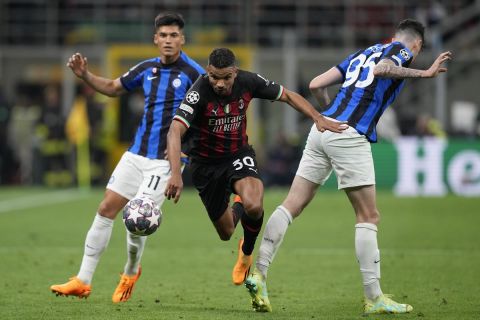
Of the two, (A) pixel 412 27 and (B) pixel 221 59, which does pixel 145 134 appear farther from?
(A) pixel 412 27

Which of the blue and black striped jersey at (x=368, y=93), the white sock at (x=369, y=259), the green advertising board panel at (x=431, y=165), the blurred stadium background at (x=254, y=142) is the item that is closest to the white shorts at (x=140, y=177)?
the blurred stadium background at (x=254, y=142)

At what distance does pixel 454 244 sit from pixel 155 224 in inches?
254

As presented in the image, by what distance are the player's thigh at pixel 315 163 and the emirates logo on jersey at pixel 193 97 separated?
3.22 ft

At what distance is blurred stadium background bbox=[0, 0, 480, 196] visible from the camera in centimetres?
2423

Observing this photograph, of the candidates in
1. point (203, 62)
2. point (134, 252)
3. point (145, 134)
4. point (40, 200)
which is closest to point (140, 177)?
point (145, 134)

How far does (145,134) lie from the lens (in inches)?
359

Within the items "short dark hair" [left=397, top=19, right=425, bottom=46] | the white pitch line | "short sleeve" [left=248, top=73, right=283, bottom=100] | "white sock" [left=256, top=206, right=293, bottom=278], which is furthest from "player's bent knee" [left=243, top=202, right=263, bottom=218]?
the white pitch line

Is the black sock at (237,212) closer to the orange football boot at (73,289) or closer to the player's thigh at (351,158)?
the player's thigh at (351,158)

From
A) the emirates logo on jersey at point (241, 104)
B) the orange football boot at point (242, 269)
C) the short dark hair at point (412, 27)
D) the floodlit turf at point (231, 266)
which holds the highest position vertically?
the short dark hair at point (412, 27)

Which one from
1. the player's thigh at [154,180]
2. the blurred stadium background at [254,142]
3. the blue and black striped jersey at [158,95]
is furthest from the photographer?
the blurred stadium background at [254,142]

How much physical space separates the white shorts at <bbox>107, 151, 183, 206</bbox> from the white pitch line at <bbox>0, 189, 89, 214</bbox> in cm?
972

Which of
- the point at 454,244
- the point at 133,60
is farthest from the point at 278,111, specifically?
the point at 454,244

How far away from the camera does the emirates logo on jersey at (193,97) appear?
812 centimetres

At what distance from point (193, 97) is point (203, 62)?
17.0m
